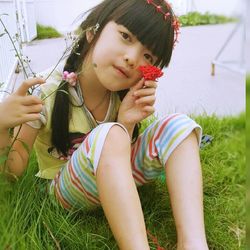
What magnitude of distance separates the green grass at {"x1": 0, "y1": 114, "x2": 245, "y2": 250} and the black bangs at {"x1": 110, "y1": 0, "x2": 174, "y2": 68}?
0.21 metres

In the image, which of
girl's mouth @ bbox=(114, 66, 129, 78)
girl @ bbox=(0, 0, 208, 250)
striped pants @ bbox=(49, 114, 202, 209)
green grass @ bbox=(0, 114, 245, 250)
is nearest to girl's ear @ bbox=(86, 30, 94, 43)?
girl @ bbox=(0, 0, 208, 250)

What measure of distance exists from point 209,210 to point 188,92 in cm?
114

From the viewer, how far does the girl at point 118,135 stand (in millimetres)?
685

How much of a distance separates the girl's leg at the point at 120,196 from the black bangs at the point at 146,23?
0.70ft

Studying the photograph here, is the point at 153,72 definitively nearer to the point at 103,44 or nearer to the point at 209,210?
the point at 103,44

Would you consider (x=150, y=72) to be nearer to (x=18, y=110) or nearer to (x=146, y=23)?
(x=146, y=23)

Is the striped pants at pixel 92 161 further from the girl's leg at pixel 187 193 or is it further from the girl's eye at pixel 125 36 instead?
the girl's eye at pixel 125 36

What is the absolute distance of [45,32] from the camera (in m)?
3.02

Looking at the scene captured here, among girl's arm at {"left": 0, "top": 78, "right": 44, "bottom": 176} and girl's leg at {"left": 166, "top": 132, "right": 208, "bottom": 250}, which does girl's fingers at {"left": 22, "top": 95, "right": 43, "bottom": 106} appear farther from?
girl's leg at {"left": 166, "top": 132, "right": 208, "bottom": 250}

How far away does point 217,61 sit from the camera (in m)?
2.03

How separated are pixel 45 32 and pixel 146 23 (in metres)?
2.38

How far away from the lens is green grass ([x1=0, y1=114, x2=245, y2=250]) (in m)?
0.67

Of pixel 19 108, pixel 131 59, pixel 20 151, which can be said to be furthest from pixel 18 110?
pixel 131 59

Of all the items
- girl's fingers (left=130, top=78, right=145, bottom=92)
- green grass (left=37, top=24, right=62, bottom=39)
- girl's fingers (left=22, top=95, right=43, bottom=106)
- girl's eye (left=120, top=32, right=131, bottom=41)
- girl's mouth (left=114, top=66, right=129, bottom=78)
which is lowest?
green grass (left=37, top=24, right=62, bottom=39)
